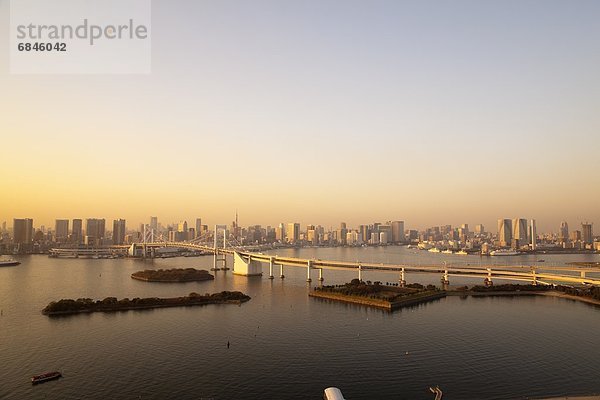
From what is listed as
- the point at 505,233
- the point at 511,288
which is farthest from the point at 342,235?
the point at 511,288


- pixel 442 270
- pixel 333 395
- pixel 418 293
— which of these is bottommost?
pixel 418 293

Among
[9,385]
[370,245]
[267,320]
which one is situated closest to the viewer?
[9,385]

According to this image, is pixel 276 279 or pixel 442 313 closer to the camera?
pixel 442 313

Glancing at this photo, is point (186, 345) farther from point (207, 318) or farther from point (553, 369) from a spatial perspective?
point (553, 369)

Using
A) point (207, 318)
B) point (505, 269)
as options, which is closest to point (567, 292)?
point (505, 269)

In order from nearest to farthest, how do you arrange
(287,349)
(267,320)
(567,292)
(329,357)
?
(329,357)
(287,349)
(267,320)
(567,292)

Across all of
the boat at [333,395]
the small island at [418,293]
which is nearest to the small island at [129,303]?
the small island at [418,293]

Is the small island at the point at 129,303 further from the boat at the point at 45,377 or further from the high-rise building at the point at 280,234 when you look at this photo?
the high-rise building at the point at 280,234

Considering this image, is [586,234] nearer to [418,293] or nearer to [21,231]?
[418,293]
